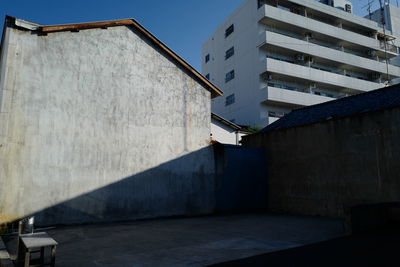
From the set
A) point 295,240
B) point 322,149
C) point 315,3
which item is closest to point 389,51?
point 315,3

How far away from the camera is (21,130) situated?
958cm

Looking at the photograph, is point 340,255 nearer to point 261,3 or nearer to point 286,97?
point 286,97

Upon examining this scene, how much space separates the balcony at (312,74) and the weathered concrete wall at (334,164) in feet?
54.4

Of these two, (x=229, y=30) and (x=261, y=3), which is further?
(x=229, y=30)

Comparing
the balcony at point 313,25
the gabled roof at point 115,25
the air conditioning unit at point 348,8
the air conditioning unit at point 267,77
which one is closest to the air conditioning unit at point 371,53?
the balcony at point 313,25

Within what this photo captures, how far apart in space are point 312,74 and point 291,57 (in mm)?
3158

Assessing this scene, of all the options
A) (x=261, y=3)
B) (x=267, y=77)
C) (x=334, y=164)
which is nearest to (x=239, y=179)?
(x=334, y=164)

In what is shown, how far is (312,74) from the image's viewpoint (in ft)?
103

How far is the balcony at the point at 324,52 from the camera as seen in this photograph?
98.9 feet

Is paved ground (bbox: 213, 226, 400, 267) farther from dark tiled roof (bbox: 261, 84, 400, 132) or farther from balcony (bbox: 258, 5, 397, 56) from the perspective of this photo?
balcony (bbox: 258, 5, 397, 56)

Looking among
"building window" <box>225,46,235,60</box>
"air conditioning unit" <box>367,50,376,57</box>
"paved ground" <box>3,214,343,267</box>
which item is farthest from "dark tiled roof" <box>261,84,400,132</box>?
"air conditioning unit" <box>367,50,376,57</box>

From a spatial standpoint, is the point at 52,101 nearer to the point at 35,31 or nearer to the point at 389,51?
the point at 35,31

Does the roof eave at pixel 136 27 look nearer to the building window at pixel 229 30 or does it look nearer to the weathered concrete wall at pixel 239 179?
the weathered concrete wall at pixel 239 179

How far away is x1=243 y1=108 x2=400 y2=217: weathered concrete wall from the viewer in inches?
408
